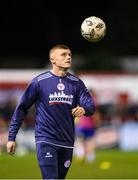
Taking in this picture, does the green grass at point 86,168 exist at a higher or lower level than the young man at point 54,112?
lower

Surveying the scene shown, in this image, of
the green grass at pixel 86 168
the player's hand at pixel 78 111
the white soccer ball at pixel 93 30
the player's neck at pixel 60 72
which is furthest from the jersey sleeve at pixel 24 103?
the green grass at pixel 86 168

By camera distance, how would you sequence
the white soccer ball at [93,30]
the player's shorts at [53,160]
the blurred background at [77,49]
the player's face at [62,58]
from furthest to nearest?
the blurred background at [77,49] < the white soccer ball at [93,30] < the player's face at [62,58] < the player's shorts at [53,160]

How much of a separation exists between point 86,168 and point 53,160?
9.12 metres

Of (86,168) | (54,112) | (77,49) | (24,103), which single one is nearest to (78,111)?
(54,112)

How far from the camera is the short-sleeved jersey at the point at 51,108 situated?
39.3 feet

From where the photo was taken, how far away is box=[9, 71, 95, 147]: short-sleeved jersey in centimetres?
1198

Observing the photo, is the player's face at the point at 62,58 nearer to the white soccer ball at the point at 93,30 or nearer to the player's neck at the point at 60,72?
the player's neck at the point at 60,72

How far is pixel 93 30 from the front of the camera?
514 inches

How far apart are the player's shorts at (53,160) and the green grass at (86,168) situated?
5694mm

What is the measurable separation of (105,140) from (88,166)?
280 inches

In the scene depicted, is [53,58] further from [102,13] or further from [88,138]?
[102,13]

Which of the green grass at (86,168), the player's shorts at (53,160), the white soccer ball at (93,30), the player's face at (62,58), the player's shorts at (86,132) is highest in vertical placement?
the white soccer ball at (93,30)

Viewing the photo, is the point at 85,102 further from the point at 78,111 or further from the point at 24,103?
the point at 24,103

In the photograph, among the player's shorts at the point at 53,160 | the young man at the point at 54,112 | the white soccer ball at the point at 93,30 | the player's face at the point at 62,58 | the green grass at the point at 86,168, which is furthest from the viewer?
the green grass at the point at 86,168
